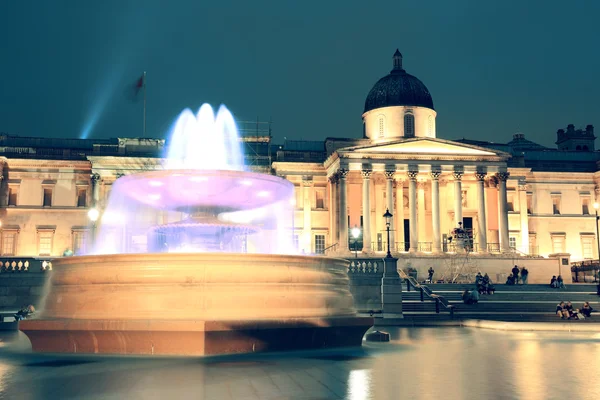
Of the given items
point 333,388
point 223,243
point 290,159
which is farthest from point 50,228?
point 333,388

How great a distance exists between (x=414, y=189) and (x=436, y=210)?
2.31 meters

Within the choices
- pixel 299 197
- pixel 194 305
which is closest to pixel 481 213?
pixel 299 197

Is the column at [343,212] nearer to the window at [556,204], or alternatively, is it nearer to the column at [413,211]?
the column at [413,211]

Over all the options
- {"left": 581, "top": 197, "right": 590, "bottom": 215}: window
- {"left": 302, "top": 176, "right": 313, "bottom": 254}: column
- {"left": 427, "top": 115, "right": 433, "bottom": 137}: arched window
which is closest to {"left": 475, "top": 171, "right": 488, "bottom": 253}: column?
{"left": 427, "top": 115, "right": 433, "bottom": 137}: arched window

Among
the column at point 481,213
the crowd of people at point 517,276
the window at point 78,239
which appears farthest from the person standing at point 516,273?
the window at point 78,239

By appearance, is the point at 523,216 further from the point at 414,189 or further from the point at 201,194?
the point at 201,194

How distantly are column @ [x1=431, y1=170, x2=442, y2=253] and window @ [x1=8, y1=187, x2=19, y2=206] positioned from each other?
34.1 metres

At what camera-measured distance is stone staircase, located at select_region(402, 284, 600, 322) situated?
29.7m

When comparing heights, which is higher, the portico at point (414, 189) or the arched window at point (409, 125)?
the arched window at point (409, 125)

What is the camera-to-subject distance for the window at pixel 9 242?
5631 centimetres

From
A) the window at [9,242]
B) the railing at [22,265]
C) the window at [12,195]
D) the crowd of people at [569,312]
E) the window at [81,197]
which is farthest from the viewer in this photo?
the window at [81,197]

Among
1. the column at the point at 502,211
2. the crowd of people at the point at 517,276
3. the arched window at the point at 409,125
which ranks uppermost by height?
the arched window at the point at 409,125

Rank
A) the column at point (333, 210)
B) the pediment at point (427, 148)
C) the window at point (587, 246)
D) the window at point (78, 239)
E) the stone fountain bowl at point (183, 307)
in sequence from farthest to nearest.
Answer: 1. the window at point (587, 246)
2. the window at point (78, 239)
3. the column at point (333, 210)
4. the pediment at point (427, 148)
5. the stone fountain bowl at point (183, 307)

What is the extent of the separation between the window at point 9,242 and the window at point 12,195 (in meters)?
2.43
